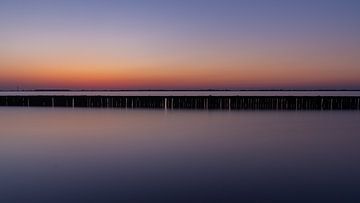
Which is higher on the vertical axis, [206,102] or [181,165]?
[206,102]

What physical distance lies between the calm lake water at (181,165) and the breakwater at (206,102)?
1772cm

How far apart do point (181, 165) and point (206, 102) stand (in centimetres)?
2863

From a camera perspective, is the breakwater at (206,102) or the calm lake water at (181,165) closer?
the calm lake water at (181,165)

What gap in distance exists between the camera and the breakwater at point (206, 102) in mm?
37562

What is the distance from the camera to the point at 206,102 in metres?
40.1

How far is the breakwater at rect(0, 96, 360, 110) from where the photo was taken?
3756 centimetres

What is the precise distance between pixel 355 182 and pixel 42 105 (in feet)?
130

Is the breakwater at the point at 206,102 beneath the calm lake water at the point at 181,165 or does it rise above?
above

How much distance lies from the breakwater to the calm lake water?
58.1ft

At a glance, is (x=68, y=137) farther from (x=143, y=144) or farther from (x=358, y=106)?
(x=358, y=106)

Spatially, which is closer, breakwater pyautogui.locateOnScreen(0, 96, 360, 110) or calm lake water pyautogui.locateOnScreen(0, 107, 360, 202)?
calm lake water pyautogui.locateOnScreen(0, 107, 360, 202)

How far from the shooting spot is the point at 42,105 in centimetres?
4534

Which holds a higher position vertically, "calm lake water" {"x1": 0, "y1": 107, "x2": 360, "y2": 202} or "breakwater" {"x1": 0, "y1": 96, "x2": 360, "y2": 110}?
"breakwater" {"x1": 0, "y1": 96, "x2": 360, "y2": 110}

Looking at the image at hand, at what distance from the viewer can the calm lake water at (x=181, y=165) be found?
8.49 m
